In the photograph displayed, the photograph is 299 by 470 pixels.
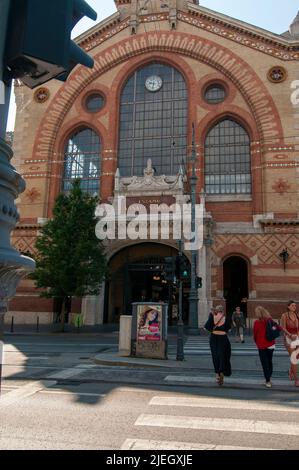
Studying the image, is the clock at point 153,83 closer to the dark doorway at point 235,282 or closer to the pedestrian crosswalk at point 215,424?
the dark doorway at point 235,282

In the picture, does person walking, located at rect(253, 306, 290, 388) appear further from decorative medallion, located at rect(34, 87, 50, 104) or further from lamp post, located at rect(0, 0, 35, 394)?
decorative medallion, located at rect(34, 87, 50, 104)

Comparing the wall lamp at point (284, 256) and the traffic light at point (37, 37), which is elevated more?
the wall lamp at point (284, 256)

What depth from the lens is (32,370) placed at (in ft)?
34.8

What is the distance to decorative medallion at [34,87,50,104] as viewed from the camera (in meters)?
30.2

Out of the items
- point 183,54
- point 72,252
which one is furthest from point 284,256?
point 183,54

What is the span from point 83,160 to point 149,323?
19560 mm

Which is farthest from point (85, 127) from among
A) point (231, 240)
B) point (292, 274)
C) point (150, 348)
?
point (150, 348)

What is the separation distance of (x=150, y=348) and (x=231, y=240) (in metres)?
14.0

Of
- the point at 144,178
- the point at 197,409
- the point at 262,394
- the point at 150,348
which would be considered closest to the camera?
the point at 197,409

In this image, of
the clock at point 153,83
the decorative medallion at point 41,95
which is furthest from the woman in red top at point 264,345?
the decorative medallion at point 41,95

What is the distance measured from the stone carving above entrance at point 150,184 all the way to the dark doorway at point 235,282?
6487mm

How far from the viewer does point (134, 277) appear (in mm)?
29609

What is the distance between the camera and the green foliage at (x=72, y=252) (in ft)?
76.2
